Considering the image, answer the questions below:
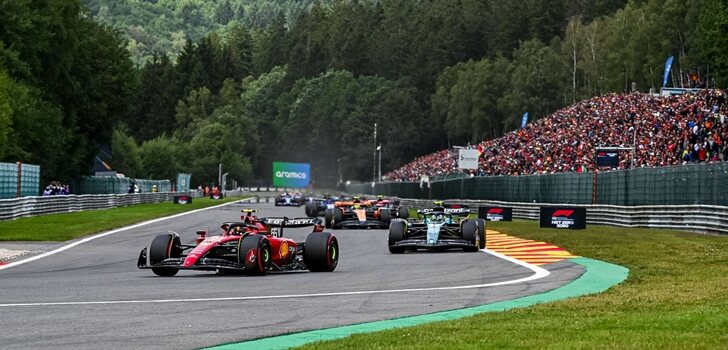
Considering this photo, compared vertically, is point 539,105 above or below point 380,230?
above

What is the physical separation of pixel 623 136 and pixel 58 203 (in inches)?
1155

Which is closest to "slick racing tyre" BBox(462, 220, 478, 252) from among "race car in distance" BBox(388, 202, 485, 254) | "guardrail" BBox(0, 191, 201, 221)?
"race car in distance" BBox(388, 202, 485, 254)

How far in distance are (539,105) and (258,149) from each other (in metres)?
71.8

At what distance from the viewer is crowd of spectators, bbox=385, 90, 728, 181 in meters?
51.4

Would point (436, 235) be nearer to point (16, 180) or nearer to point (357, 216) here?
point (357, 216)

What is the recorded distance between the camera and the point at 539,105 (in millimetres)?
126188

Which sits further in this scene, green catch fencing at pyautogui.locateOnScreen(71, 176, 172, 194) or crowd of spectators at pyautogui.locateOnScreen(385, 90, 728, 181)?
green catch fencing at pyautogui.locateOnScreen(71, 176, 172, 194)

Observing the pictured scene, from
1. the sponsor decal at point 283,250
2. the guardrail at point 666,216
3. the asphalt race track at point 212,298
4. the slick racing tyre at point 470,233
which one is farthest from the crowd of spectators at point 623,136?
the sponsor decal at point 283,250

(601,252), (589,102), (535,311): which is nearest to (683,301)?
(535,311)

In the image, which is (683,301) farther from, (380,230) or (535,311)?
(380,230)

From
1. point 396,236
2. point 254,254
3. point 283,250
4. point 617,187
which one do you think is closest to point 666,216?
point 617,187

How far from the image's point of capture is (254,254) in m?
18.9

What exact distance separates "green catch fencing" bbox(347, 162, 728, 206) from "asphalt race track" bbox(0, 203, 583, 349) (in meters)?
10.1

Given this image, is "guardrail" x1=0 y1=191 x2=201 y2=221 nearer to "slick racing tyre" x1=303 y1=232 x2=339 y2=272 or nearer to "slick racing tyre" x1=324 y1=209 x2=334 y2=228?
"slick racing tyre" x1=324 y1=209 x2=334 y2=228
